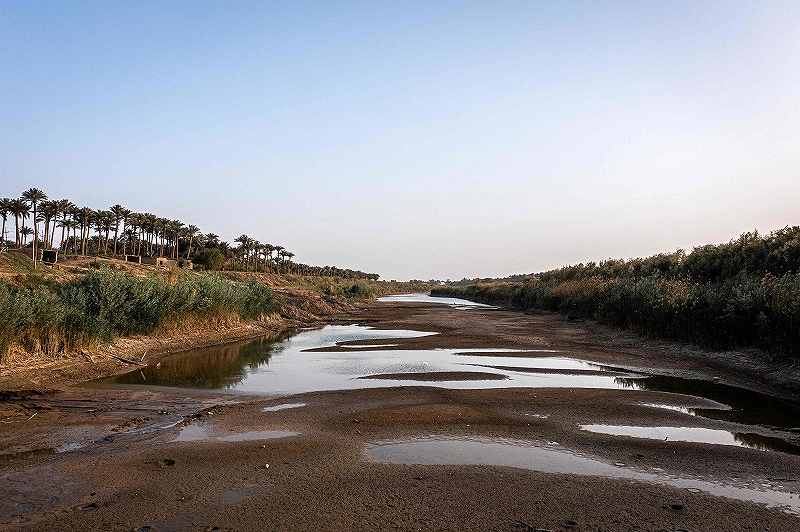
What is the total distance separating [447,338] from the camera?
26.8m

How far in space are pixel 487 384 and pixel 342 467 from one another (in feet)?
24.0

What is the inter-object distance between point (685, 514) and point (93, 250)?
113428mm

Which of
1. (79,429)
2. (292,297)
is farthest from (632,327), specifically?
(292,297)

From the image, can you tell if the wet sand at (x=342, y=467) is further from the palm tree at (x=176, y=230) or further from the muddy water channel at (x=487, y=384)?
the palm tree at (x=176, y=230)

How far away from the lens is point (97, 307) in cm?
1780

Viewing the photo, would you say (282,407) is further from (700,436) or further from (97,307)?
(97,307)

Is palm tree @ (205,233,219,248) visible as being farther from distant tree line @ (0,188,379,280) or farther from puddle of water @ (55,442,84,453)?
puddle of water @ (55,442,84,453)

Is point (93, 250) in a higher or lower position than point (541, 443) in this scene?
higher

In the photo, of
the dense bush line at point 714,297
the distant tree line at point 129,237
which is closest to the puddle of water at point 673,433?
the dense bush line at point 714,297

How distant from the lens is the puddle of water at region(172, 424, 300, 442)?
28.7 feet

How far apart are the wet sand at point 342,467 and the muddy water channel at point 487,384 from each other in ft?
0.82

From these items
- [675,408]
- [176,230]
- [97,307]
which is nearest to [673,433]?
[675,408]

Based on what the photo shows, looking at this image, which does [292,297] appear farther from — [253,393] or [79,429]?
[79,429]

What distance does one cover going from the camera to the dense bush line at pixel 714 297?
54.3 feet
